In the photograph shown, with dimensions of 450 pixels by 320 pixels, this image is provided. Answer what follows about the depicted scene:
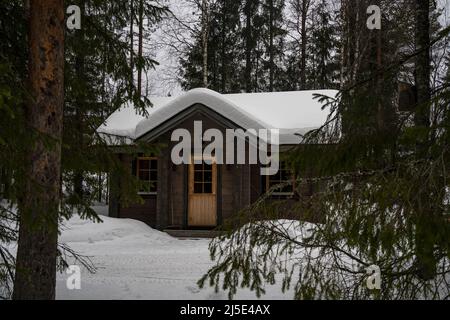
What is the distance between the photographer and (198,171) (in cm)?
1439

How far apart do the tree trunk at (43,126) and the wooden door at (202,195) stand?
911cm

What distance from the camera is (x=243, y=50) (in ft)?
92.2

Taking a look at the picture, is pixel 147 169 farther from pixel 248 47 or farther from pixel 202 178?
pixel 248 47

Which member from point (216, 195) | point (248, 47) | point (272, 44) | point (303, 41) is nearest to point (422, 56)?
point (216, 195)

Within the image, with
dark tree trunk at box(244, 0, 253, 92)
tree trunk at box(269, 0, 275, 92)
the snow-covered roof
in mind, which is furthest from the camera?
tree trunk at box(269, 0, 275, 92)

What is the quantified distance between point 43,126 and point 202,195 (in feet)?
31.1

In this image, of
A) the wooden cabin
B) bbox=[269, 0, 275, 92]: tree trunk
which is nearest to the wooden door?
the wooden cabin

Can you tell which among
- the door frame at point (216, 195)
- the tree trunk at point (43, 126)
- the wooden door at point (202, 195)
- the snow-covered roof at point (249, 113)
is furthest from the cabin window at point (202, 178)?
the tree trunk at point (43, 126)

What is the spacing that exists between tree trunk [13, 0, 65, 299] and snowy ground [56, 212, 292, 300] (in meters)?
1.40

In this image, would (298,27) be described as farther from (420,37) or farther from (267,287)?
(267,287)

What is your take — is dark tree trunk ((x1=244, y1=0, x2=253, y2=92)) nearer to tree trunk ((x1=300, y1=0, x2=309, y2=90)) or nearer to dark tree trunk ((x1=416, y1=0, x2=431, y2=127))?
tree trunk ((x1=300, y1=0, x2=309, y2=90))

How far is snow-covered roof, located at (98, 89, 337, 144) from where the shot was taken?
13.6 meters
